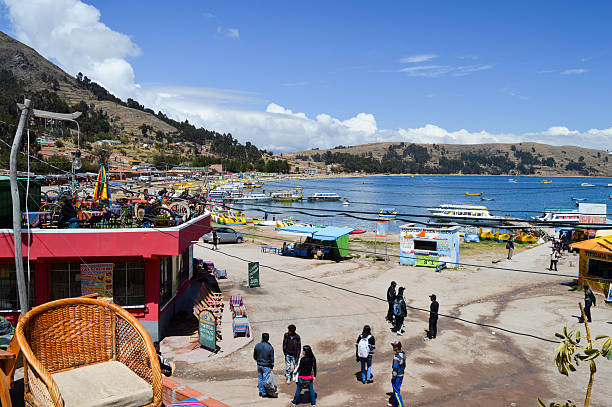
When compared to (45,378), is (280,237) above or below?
below

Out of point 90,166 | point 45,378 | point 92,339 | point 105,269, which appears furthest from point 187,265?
point 90,166

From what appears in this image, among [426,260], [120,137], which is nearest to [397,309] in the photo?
[426,260]

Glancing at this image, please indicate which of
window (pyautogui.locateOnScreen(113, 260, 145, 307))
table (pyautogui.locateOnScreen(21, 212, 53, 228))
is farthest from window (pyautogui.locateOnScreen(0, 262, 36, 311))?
window (pyautogui.locateOnScreen(113, 260, 145, 307))

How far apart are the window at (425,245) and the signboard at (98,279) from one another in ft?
62.0

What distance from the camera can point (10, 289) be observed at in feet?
45.2

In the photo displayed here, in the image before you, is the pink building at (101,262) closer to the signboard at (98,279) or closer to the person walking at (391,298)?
the signboard at (98,279)

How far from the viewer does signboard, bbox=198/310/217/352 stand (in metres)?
13.5

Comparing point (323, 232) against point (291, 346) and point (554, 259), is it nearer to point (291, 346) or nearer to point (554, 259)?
point (554, 259)

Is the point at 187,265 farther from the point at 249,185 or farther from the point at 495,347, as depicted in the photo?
the point at 249,185

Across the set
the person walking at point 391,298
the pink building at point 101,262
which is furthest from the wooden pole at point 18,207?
the person walking at point 391,298

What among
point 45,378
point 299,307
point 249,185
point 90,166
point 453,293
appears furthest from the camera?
point 249,185

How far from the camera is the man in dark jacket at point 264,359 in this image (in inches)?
414

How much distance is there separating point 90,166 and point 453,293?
250 ft

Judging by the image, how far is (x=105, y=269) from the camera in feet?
45.6
